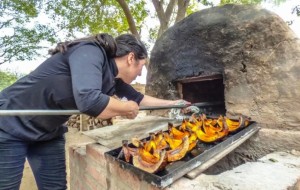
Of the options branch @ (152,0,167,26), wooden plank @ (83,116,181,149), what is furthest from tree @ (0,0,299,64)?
wooden plank @ (83,116,181,149)

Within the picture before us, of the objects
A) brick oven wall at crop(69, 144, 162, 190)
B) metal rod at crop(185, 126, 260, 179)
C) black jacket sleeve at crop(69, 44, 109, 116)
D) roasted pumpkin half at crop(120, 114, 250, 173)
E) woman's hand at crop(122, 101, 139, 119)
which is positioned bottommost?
brick oven wall at crop(69, 144, 162, 190)

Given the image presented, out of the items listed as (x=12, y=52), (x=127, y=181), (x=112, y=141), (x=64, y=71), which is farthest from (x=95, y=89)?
(x=12, y=52)

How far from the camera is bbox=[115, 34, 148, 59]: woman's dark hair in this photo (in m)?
1.64

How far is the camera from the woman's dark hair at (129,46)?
1.64 metres

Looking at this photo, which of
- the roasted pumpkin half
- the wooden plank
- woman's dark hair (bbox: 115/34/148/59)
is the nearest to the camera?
the roasted pumpkin half

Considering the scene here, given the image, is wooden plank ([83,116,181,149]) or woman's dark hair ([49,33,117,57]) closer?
woman's dark hair ([49,33,117,57])

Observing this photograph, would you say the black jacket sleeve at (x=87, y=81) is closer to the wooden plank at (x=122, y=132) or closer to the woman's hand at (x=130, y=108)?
the woman's hand at (x=130, y=108)

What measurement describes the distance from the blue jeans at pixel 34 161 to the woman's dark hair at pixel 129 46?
872mm

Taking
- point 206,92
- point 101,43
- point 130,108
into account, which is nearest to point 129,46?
point 101,43

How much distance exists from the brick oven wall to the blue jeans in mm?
230

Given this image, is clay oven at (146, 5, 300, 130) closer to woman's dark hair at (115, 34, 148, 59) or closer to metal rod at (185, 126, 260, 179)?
metal rod at (185, 126, 260, 179)

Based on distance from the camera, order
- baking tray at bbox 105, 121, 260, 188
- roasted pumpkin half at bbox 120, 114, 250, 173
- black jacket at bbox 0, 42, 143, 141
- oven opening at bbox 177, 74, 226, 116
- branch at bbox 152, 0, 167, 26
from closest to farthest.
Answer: baking tray at bbox 105, 121, 260, 188, roasted pumpkin half at bbox 120, 114, 250, 173, black jacket at bbox 0, 42, 143, 141, oven opening at bbox 177, 74, 226, 116, branch at bbox 152, 0, 167, 26

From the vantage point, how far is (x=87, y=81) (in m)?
1.23

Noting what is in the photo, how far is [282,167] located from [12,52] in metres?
9.90
